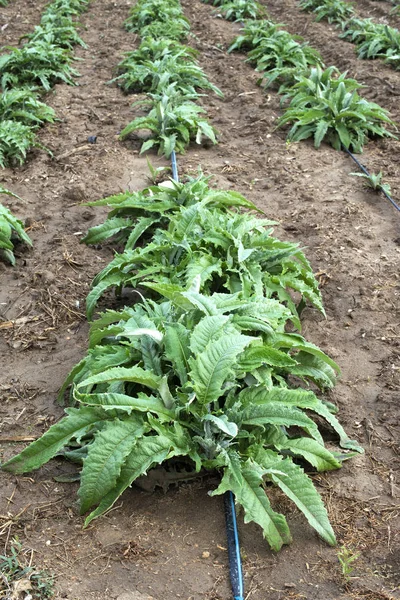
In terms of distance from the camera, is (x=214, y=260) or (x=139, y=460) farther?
(x=214, y=260)

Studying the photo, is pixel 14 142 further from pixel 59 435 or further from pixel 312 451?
pixel 312 451

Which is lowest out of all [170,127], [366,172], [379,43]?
[170,127]

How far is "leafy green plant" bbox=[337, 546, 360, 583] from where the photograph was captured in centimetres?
268

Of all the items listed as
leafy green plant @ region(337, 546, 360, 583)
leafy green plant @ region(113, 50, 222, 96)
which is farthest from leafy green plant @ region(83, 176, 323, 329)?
leafy green plant @ region(113, 50, 222, 96)

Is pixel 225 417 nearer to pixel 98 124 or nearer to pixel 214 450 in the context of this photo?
pixel 214 450

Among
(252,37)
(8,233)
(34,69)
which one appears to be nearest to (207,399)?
(8,233)

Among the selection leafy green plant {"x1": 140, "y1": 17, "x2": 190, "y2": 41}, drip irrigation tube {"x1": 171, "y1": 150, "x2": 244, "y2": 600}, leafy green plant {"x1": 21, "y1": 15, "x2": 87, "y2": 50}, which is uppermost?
drip irrigation tube {"x1": 171, "y1": 150, "x2": 244, "y2": 600}

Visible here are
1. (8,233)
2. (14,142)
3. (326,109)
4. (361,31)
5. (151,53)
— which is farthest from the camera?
(361,31)

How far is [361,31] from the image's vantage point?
10.2 m

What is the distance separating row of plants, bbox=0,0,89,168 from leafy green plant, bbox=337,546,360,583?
4815mm

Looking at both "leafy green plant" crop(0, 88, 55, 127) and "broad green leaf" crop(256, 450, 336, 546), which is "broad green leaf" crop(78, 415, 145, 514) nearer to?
"broad green leaf" crop(256, 450, 336, 546)

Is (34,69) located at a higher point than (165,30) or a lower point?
lower

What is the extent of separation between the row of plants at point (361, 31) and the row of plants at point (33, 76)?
4143 millimetres

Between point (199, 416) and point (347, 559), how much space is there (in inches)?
33.8
